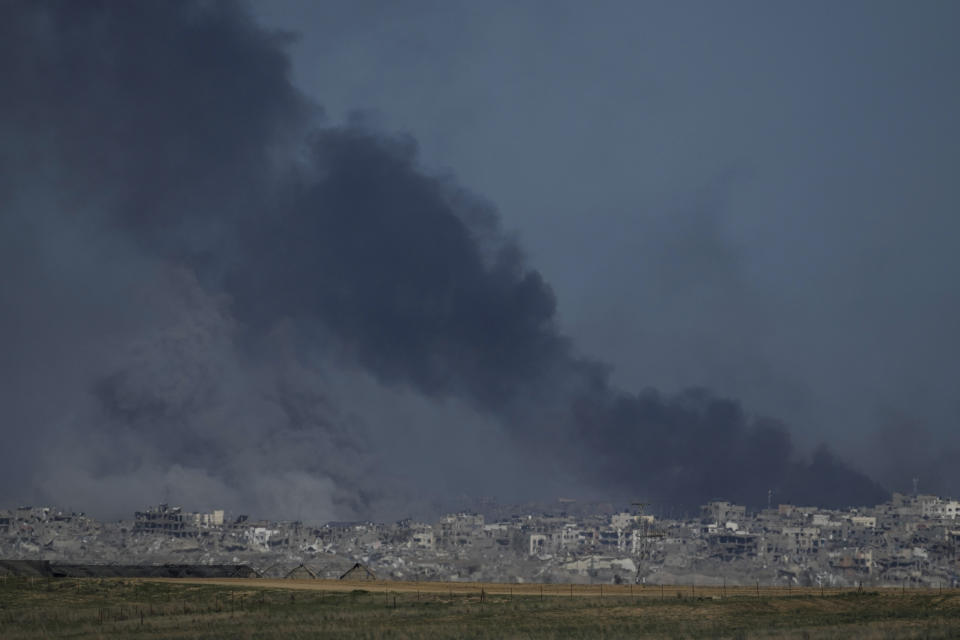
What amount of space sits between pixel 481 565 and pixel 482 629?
9210cm

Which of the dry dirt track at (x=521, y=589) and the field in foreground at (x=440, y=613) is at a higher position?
the dry dirt track at (x=521, y=589)

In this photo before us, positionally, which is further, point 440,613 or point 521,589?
point 521,589

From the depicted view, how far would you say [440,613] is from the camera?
77938mm

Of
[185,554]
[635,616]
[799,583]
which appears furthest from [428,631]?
[185,554]

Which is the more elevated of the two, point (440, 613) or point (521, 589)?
point (521, 589)

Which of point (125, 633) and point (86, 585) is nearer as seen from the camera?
point (125, 633)

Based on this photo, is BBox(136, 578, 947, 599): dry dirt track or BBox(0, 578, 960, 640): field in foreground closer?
BBox(0, 578, 960, 640): field in foreground

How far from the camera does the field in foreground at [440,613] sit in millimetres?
66375

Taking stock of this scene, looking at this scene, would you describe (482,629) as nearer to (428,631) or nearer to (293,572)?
(428,631)

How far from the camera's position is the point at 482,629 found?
2709 inches

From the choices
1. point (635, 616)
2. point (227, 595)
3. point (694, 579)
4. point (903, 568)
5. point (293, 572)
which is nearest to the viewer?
point (635, 616)

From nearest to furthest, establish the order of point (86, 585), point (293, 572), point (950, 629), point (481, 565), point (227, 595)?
point (950, 629), point (227, 595), point (86, 585), point (293, 572), point (481, 565)

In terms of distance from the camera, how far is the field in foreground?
218 ft

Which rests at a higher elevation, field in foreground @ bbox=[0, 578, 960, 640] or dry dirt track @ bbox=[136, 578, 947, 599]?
dry dirt track @ bbox=[136, 578, 947, 599]
